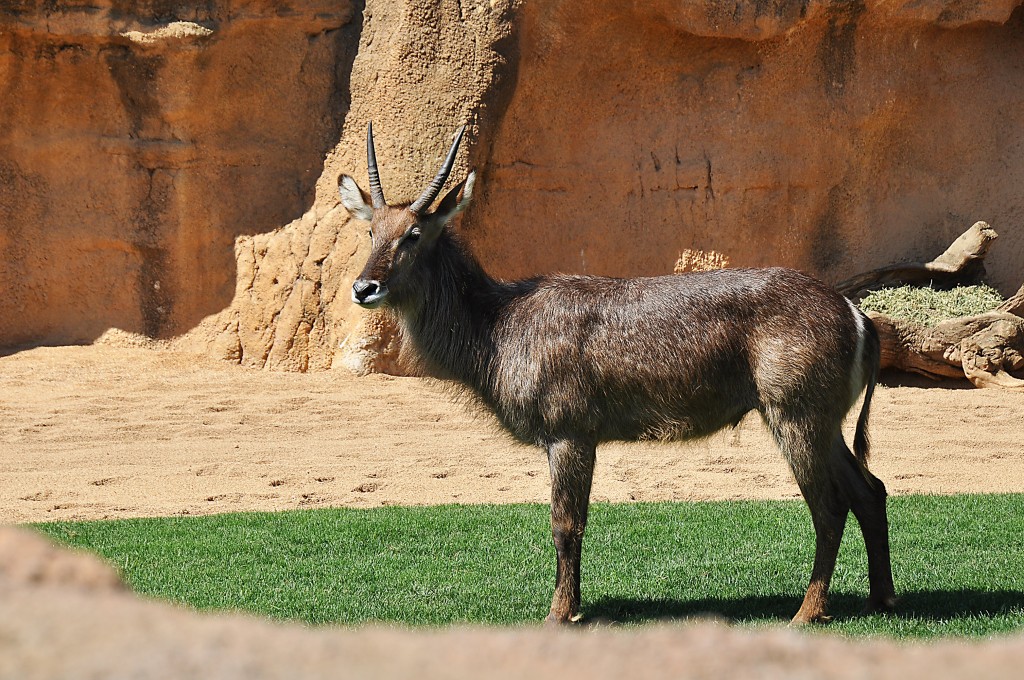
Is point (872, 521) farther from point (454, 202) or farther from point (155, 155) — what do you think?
point (155, 155)

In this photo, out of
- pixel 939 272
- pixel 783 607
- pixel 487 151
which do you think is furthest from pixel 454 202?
pixel 939 272

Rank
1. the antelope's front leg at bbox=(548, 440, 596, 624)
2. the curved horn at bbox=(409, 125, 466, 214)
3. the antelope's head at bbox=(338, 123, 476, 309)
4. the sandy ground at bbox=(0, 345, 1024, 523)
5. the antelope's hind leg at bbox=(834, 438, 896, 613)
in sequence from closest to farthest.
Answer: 1. the antelope's front leg at bbox=(548, 440, 596, 624)
2. the antelope's hind leg at bbox=(834, 438, 896, 613)
3. the antelope's head at bbox=(338, 123, 476, 309)
4. the curved horn at bbox=(409, 125, 466, 214)
5. the sandy ground at bbox=(0, 345, 1024, 523)

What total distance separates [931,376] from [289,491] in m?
7.66

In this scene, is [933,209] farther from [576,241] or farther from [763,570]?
[763,570]

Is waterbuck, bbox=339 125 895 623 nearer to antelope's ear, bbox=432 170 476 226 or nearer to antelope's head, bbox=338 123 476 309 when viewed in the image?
antelope's head, bbox=338 123 476 309

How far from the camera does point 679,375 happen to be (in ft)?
19.5

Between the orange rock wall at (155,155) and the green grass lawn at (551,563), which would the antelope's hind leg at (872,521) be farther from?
the orange rock wall at (155,155)

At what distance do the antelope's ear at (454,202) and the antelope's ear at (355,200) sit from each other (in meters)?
0.45

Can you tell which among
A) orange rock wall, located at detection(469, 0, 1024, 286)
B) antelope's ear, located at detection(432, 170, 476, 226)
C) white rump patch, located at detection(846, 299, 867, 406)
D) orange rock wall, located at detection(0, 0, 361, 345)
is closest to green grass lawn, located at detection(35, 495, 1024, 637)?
white rump patch, located at detection(846, 299, 867, 406)

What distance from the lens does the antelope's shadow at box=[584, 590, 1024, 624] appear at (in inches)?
227

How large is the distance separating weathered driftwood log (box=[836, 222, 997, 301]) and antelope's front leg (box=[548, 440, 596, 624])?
29.8 feet

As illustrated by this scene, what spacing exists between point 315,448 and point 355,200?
4.77 meters

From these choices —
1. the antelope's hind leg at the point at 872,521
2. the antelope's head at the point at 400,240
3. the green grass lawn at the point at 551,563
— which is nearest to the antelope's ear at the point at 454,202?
the antelope's head at the point at 400,240

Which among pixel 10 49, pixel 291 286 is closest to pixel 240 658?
pixel 291 286
